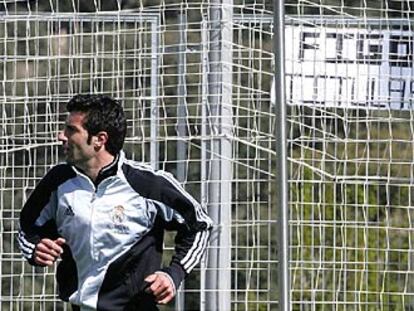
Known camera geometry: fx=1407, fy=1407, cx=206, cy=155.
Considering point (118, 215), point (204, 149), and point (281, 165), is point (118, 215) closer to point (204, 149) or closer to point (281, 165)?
point (281, 165)

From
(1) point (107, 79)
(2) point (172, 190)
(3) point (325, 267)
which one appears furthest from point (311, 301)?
(2) point (172, 190)

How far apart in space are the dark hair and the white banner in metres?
2.38

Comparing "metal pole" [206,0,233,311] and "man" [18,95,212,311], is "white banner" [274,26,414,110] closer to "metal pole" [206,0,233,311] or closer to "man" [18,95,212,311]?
"metal pole" [206,0,233,311]

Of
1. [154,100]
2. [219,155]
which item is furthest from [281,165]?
[154,100]

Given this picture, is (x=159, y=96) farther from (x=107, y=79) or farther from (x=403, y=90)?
(x=403, y=90)

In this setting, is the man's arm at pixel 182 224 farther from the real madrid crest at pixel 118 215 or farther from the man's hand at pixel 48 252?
the man's hand at pixel 48 252

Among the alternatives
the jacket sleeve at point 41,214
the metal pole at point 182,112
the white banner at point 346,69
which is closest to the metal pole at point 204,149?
the metal pole at point 182,112

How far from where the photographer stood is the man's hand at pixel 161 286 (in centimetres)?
533

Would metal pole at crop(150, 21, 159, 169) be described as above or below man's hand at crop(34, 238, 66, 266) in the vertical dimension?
above

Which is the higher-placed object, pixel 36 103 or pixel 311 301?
pixel 36 103

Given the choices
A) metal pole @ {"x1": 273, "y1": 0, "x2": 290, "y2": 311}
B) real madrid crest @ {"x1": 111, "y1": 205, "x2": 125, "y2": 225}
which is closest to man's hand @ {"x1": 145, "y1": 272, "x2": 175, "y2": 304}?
real madrid crest @ {"x1": 111, "y1": 205, "x2": 125, "y2": 225}

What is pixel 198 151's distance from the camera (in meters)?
7.70

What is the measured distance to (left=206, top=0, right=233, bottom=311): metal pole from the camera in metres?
7.64

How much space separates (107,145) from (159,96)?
2357mm
